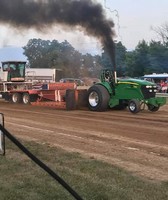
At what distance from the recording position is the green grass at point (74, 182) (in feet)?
16.5

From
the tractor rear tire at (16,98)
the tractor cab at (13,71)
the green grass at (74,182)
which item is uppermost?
the tractor cab at (13,71)

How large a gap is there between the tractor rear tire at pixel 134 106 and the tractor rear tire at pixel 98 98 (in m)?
1.18

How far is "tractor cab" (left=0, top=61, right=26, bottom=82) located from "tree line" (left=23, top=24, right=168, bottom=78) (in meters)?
22.9

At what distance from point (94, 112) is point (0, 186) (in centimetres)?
1271

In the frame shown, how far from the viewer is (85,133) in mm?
11320

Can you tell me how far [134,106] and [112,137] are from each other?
6.81 m

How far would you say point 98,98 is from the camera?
18.3 metres

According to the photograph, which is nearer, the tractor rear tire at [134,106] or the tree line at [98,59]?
the tractor rear tire at [134,106]

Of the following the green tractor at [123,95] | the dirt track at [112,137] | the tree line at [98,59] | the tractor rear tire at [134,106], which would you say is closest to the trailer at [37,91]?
the green tractor at [123,95]

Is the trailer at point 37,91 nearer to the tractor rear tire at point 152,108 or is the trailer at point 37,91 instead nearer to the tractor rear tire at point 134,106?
the tractor rear tire at point 134,106

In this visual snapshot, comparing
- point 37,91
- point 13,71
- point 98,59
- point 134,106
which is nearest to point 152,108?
point 134,106

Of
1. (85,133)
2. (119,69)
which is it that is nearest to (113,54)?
(85,133)

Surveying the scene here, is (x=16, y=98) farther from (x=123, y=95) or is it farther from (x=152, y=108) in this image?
(x=152, y=108)

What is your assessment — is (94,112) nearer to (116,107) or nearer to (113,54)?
(116,107)
